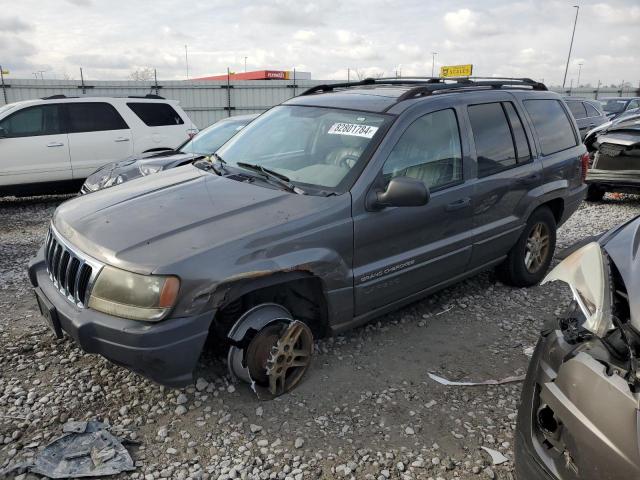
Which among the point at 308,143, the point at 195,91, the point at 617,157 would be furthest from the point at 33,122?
the point at 195,91

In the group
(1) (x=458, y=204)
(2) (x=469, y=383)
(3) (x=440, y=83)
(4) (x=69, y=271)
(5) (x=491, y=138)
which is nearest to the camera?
(4) (x=69, y=271)

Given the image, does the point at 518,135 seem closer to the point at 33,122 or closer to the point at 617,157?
the point at 617,157

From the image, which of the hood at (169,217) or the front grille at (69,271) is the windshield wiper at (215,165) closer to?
the hood at (169,217)

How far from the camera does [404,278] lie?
3453 millimetres

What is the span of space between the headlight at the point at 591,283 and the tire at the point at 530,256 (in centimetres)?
251

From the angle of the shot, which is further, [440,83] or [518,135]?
[518,135]

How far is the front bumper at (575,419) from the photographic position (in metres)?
1.57

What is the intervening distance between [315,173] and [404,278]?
943mm

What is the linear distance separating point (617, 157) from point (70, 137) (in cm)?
890

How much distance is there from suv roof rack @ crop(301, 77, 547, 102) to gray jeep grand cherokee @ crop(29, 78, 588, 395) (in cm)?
3

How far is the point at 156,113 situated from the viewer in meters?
9.27

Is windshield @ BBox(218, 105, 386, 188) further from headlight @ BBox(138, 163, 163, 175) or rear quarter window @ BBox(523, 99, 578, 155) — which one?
headlight @ BBox(138, 163, 163, 175)

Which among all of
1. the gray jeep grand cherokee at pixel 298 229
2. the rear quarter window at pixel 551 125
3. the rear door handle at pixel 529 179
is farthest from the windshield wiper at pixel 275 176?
the rear quarter window at pixel 551 125

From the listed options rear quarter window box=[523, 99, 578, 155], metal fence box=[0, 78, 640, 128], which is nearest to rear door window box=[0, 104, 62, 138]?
rear quarter window box=[523, 99, 578, 155]
